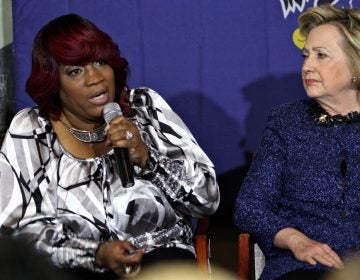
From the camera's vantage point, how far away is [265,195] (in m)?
2.12

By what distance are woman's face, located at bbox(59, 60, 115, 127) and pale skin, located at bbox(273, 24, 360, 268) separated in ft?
2.11

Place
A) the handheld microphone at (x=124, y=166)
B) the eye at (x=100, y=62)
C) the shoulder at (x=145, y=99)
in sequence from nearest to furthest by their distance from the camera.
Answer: the handheld microphone at (x=124, y=166) < the eye at (x=100, y=62) < the shoulder at (x=145, y=99)

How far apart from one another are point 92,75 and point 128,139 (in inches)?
14.5

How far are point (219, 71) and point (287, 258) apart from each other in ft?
4.48

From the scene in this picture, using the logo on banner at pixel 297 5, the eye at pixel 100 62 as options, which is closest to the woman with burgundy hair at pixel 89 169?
the eye at pixel 100 62

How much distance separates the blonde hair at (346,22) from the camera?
2076mm

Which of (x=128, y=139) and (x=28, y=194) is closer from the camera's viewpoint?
(x=128, y=139)

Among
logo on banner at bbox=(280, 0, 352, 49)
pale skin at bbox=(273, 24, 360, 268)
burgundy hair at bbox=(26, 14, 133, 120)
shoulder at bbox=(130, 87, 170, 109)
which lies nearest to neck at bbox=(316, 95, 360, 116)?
pale skin at bbox=(273, 24, 360, 268)

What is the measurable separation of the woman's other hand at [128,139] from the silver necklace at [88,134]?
0.78ft

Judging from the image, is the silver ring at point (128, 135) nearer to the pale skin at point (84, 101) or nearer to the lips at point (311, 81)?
the pale skin at point (84, 101)

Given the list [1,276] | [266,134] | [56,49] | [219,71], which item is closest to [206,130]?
[219,71]

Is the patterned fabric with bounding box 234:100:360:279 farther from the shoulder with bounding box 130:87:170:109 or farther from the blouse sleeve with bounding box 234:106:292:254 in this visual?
the shoulder with bounding box 130:87:170:109

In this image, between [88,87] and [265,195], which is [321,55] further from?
[88,87]

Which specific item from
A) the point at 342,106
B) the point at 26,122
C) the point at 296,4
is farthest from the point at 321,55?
the point at 296,4
